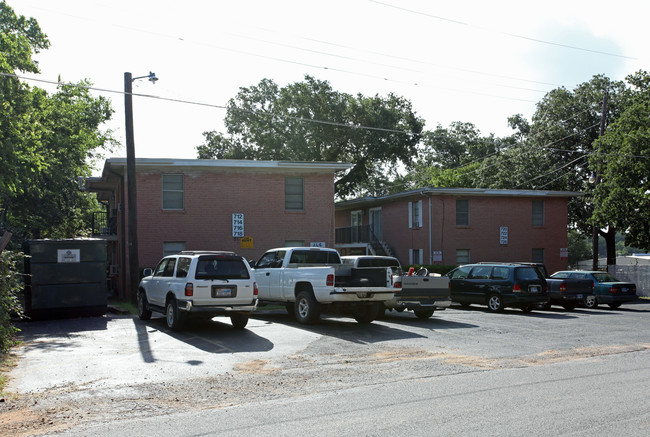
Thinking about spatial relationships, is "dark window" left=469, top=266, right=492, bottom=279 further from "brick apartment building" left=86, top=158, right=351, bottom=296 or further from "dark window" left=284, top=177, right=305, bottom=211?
"dark window" left=284, top=177, right=305, bottom=211

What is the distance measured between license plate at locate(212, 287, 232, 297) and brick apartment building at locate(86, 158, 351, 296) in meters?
11.6

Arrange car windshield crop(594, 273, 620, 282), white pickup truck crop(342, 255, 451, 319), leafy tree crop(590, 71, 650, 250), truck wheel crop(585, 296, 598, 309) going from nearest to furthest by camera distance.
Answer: white pickup truck crop(342, 255, 451, 319)
truck wheel crop(585, 296, 598, 309)
car windshield crop(594, 273, 620, 282)
leafy tree crop(590, 71, 650, 250)

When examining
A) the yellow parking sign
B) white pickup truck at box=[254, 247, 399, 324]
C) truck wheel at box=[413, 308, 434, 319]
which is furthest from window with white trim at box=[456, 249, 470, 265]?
white pickup truck at box=[254, 247, 399, 324]

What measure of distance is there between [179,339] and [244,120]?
40.5 m

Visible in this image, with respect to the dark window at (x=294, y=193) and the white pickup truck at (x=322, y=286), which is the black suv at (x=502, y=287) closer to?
the white pickup truck at (x=322, y=286)

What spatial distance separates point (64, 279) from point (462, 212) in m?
22.5

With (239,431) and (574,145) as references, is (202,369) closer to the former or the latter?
(239,431)

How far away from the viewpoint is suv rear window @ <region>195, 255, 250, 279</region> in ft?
45.9

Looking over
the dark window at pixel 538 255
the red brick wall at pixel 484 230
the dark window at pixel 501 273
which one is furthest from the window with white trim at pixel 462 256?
the dark window at pixel 501 273

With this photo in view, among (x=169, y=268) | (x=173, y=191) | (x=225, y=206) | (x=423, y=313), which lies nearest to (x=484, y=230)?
(x=225, y=206)

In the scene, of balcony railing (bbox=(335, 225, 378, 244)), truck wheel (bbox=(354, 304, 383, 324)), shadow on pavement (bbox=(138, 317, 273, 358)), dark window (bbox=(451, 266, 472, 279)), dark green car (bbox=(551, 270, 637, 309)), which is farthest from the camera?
balcony railing (bbox=(335, 225, 378, 244))

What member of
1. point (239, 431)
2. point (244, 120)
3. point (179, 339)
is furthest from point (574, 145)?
point (239, 431)

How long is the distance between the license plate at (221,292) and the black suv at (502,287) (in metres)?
10.3

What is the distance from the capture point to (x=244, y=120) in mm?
51938
